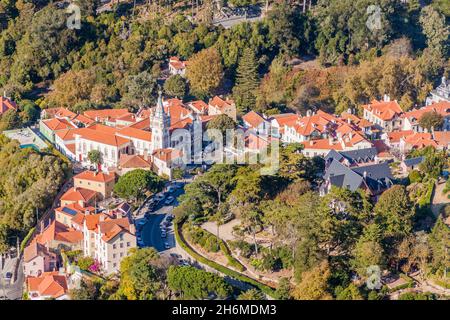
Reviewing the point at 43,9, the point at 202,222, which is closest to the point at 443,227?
the point at 202,222

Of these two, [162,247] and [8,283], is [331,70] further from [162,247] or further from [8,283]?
[8,283]

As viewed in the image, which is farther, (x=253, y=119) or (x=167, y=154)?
(x=253, y=119)

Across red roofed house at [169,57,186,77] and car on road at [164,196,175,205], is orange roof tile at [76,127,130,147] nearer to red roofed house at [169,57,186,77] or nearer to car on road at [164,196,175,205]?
car on road at [164,196,175,205]

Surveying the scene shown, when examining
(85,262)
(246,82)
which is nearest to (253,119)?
(246,82)

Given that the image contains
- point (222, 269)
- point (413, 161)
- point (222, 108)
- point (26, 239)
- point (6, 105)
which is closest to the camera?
point (222, 269)

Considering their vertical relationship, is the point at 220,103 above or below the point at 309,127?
below

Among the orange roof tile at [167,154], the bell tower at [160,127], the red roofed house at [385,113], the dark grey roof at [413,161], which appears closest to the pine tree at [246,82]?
the red roofed house at [385,113]

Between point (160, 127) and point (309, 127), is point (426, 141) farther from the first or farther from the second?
point (160, 127)
